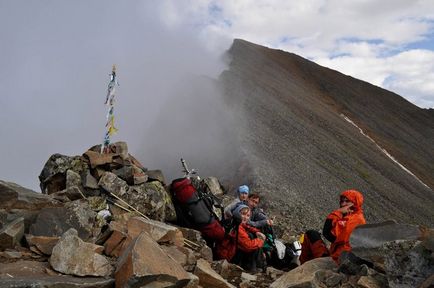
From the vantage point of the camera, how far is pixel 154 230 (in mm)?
7133

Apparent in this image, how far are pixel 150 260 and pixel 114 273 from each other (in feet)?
1.84

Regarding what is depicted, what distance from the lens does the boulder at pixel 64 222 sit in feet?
22.5

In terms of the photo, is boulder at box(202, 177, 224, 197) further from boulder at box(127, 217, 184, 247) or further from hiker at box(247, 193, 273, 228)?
boulder at box(127, 217, 184, 247)

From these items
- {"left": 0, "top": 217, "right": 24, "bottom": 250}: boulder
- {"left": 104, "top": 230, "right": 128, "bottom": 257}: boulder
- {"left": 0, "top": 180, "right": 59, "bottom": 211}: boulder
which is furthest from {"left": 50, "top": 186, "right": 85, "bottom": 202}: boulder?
{"left": 104, "top": 230, "right": 128, "bottom": 257}: boulder

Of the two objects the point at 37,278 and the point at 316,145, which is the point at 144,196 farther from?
the point at 316,145

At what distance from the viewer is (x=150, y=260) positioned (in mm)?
5504

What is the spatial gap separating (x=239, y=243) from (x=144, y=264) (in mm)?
3317

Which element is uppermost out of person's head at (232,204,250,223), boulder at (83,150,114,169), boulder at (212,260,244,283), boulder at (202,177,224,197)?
boulder at (83,150,114,169)

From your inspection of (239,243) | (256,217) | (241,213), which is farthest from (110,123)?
(239,243)

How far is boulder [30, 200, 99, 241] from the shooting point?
6.86 meters

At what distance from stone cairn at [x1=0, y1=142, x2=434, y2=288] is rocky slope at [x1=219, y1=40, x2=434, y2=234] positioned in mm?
7049

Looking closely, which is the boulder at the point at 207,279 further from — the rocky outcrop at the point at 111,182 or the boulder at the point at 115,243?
the rocky outcrop at the point at 111,182

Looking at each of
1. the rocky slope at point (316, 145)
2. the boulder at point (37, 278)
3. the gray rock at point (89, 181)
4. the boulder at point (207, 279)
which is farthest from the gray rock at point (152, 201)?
the rocky slope at point (316, 145)

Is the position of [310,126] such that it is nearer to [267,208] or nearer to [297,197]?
[297,197]
